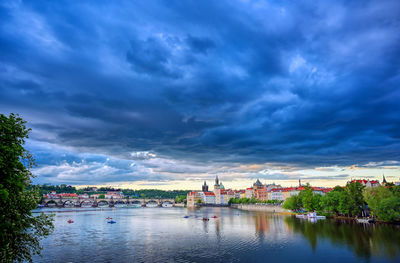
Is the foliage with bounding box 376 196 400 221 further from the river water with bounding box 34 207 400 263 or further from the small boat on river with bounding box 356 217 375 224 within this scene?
the small boat on river with bounding box 356 217 375 224

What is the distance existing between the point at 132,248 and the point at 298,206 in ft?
367

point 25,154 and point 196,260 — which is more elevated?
point 25,154

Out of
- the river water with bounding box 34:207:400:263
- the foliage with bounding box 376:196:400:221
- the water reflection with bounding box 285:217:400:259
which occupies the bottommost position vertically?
the river water with bounding box 34:207:400:263

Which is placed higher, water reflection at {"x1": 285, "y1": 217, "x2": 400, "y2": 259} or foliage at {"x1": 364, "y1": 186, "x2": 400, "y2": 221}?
foliage at {"x1": 364, "y1": 186, "x2": 400, "y2": 221}

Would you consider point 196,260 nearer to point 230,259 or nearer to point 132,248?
point 230,259

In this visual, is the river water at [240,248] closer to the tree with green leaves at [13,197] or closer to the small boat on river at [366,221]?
the small boat on river at [366,221]

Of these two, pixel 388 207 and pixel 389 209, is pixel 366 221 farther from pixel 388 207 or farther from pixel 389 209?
pixel 389 209

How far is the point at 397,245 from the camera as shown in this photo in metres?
52.2

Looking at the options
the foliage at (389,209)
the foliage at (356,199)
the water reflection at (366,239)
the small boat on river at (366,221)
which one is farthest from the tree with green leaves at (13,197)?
the foliage at (356,199)

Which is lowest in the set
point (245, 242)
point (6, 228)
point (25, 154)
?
point (245, 242)

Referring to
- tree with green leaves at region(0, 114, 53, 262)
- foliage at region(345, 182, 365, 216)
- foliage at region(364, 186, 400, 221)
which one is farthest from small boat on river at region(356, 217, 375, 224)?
tree with green leaves at region(0, 114, 53, 262)

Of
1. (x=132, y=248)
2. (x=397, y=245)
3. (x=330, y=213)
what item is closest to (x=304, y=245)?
(x=397, y=245)

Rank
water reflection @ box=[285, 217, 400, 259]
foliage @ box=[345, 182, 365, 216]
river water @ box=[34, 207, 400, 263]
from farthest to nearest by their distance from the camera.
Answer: foliage @ box=[345, 182, 365, 216]
water reflection @ box=[285, 217, 400, 259]
river water @ box=[34, 207, 400, 263]

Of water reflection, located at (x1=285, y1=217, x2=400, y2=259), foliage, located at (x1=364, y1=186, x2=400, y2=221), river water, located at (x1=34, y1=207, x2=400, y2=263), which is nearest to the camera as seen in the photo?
river water, located at (x1=34, y1=207, x2=400, y2=263)
